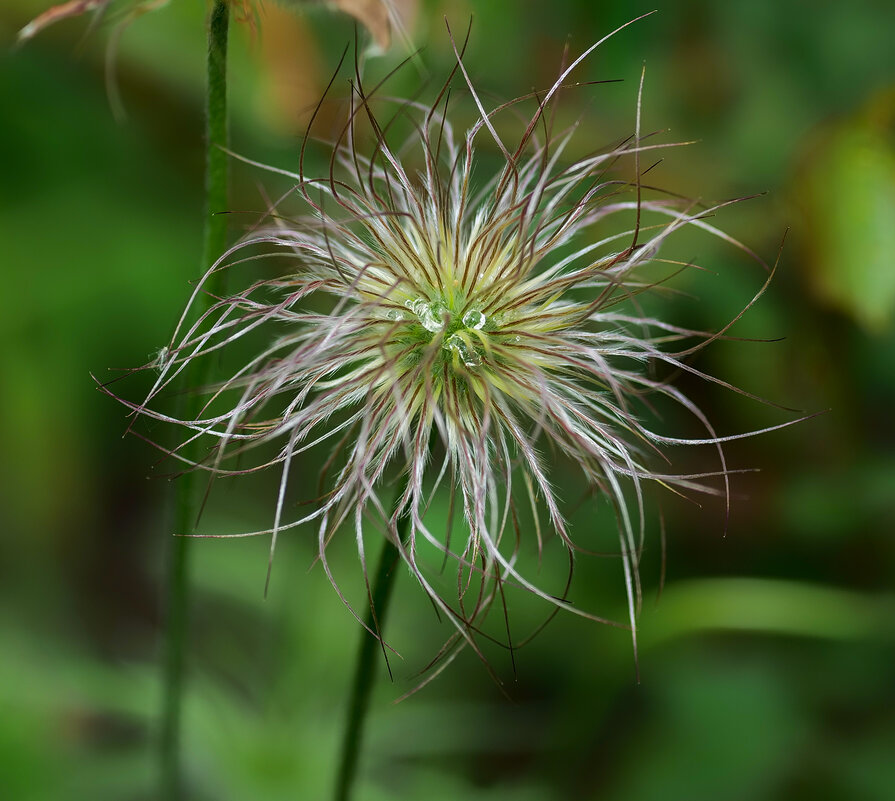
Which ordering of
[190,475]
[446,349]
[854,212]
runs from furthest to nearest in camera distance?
[854,212]
[190,475]
[446,349]

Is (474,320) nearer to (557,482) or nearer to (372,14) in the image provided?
(372,14)

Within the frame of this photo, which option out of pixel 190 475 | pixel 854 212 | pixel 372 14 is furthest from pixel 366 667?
pixel 854 212

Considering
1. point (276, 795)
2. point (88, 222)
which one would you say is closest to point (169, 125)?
point (88, 222)

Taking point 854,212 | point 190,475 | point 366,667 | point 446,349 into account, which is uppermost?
point 854,212

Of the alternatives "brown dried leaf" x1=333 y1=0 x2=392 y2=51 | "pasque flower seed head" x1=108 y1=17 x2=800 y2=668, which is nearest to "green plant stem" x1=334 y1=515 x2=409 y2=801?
"pasque flower seed head" x1=108 y1=17 x2=800 y2=668

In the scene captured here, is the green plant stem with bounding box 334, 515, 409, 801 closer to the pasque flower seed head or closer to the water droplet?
the pasque flower seed head

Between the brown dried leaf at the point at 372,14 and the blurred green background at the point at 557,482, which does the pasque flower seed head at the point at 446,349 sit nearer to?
the brown dried leaf at the point at 372,14
